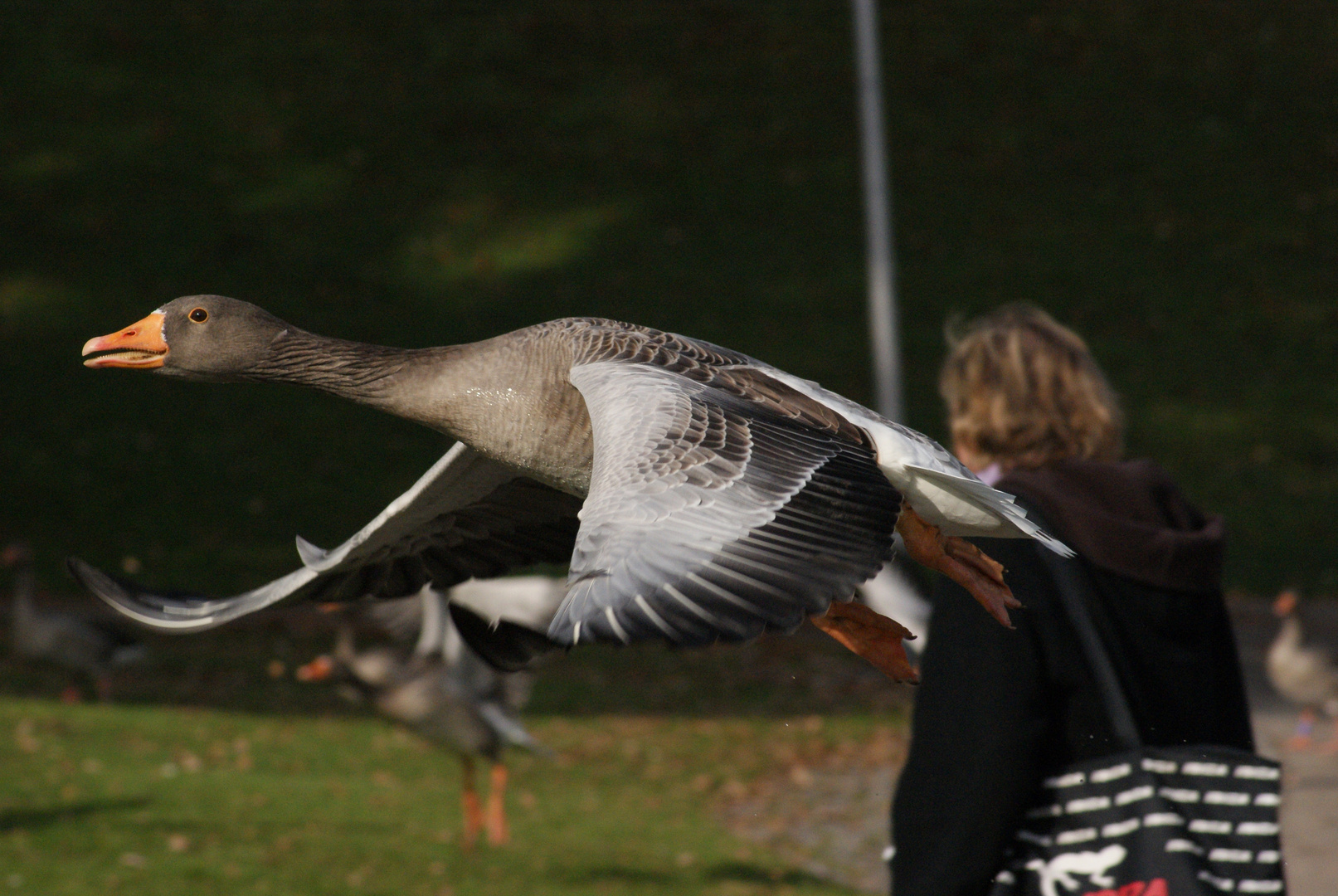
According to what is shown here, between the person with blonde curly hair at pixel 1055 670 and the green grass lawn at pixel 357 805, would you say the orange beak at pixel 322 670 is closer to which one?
the green grass lawn at pixel 357 805

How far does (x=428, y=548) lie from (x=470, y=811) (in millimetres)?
5603

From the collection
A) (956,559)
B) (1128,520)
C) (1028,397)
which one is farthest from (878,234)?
(956,559)

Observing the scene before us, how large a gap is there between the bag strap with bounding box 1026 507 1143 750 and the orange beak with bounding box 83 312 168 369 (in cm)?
223

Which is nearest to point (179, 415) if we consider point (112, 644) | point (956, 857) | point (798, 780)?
point (112, 644)

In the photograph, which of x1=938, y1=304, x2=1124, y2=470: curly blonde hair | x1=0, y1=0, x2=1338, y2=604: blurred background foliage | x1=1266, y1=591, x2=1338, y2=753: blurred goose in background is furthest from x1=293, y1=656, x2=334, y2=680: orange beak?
x1=1266, y1=591, x2=1338, y2=753: blurred goose in background

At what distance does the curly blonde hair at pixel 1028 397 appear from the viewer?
402cm

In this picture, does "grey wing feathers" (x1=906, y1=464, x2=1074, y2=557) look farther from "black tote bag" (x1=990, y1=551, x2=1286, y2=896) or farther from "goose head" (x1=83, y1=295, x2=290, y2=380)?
"goose head" (x1=83, y1=295, x2=290, y2=380)

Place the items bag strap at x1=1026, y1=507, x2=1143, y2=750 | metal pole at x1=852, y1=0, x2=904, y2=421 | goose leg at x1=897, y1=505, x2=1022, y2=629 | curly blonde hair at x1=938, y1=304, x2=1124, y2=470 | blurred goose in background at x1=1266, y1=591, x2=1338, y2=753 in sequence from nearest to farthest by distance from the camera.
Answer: goose leg at x1=897, y1=505, x2=1022, y2=629, bag strap at x1=1026, y1=507, x2=1143, y2=750, curly blonde hair at x1=938, y1=304, x2=1124, y2=470, metal pole at x1=852, y1=0, x2=904, y2=421, blurred goose in background at x1=1266, y1=591, x2=1338, y2=753

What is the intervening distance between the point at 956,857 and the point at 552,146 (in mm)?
21247

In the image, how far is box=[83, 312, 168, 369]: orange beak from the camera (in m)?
3.63

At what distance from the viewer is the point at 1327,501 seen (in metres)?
16.5

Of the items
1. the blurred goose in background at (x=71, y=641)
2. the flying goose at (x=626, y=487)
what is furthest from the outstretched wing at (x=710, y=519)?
the blurred goose in background at (x=71, y=641)

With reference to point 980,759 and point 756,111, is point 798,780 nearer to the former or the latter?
point 980,759

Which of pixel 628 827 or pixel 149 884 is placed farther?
pixel 628 827
